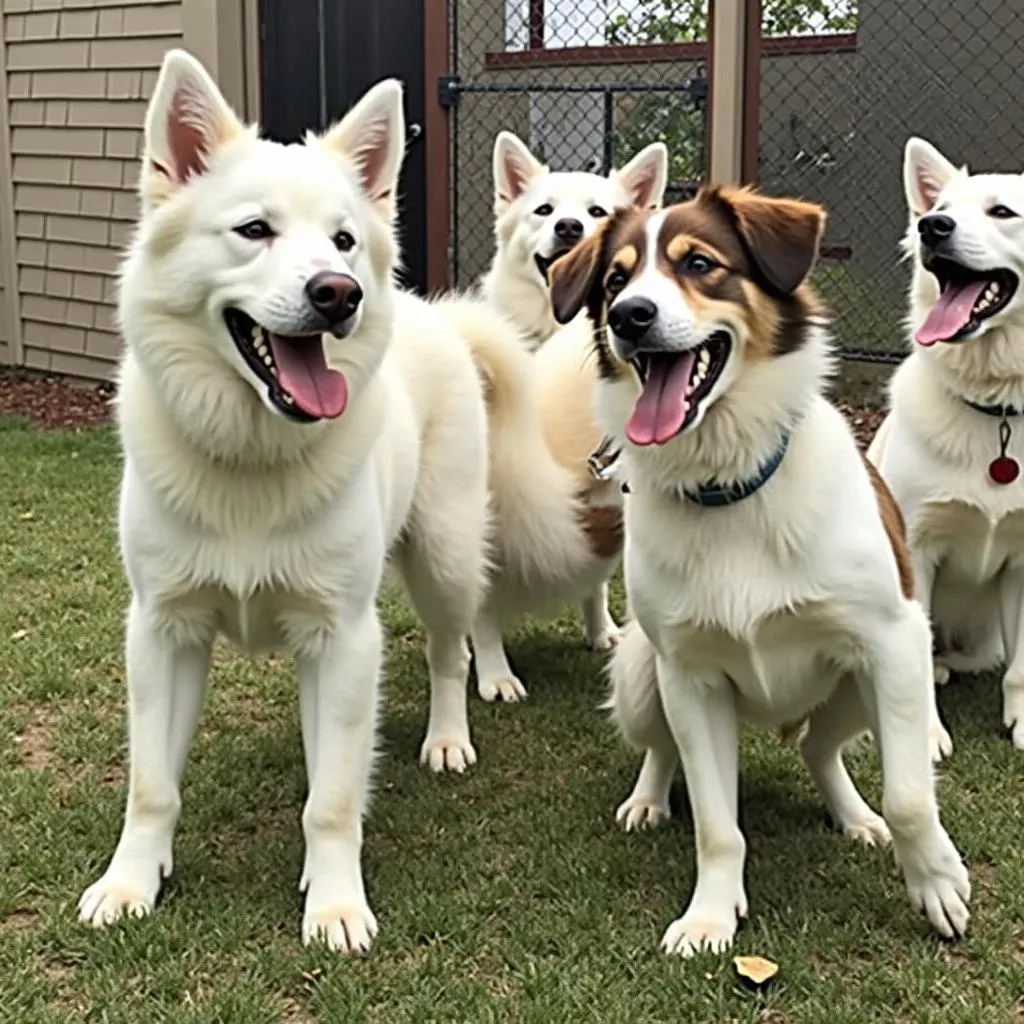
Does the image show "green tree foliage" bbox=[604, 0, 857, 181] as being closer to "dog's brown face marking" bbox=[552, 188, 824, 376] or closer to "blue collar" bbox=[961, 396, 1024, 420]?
"blue collar" bbox=[961, 396, 1024, 420]

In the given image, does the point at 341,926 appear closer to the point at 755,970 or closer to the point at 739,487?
the point at 755,970

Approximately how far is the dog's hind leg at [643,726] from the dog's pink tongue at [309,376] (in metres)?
0.95

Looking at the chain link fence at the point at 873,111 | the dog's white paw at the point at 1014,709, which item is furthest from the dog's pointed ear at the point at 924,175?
the chain link fence at the point at 873,111

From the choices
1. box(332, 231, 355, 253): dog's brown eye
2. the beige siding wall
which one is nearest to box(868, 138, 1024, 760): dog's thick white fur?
box(332, 231, 355, 253): dog's brown eye

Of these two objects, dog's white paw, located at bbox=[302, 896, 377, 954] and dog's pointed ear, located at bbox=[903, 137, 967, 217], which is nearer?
dog's white paw, located at bbox=[302, 896, 377, 954]

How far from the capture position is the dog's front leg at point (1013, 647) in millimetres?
4262

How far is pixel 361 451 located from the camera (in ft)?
10.6

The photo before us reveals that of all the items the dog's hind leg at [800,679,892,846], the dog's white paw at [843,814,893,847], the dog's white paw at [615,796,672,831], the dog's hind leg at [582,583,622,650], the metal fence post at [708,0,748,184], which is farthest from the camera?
the metal fence post at [708,0,748,184]

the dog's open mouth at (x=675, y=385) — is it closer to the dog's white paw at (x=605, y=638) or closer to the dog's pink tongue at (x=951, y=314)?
the dog's pink tongue at (x=951, y=314)

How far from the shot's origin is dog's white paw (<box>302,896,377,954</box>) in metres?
3.04

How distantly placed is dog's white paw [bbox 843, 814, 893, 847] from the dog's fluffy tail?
135cm

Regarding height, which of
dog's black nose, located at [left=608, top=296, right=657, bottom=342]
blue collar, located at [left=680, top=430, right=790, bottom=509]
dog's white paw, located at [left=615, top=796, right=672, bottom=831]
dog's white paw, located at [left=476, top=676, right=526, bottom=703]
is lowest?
dog's white paw, located at [left=476, top=676, right=526, bottom=703]

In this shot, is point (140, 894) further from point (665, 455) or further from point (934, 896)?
point (934, 896)

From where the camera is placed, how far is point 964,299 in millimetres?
4293
